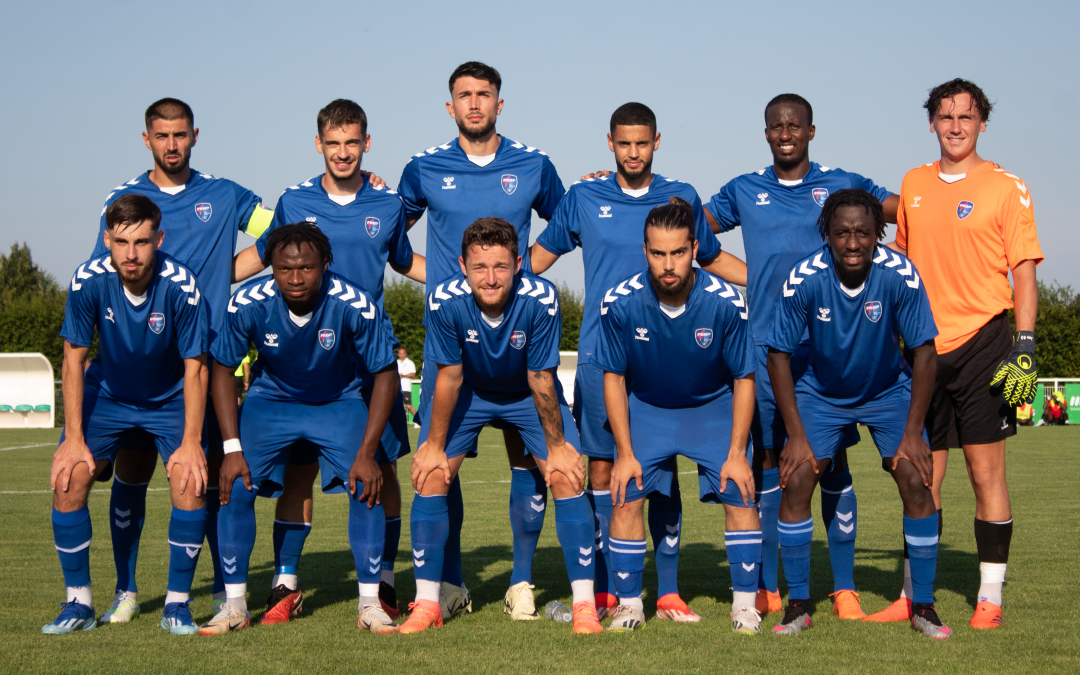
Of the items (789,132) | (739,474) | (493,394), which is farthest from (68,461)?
(789,132)

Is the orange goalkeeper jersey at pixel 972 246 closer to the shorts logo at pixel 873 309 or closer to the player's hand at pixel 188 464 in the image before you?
the shorts logo at pixel 873 309

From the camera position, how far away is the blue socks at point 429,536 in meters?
5.11

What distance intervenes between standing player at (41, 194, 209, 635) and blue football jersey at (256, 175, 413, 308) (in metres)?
0.75

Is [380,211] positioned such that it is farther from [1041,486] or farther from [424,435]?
[1041,486]

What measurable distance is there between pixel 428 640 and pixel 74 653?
5.17 feet

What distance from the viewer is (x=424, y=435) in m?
5.25

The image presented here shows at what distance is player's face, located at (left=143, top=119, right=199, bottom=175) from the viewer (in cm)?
546

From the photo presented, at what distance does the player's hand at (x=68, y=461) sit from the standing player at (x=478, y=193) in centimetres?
174

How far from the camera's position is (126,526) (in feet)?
17.7

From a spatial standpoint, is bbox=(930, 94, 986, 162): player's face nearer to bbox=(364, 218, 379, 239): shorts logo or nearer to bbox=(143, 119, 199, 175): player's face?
bbox=(364, 218, 379, 239): shorts logo

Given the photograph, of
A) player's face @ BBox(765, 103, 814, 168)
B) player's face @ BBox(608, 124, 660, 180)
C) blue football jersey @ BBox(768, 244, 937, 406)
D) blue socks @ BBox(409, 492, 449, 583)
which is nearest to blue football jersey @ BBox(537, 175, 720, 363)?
player's face @ BBox(608, 124, 660, 180)

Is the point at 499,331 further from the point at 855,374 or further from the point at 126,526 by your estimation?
the point at 126,526

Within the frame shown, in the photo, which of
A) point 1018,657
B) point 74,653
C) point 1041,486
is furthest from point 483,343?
point 1041,486

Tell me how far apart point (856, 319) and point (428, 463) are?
2.28 metres
